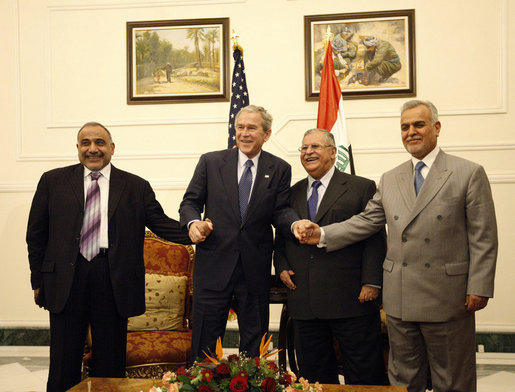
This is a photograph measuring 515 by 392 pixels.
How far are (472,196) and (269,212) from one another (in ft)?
3.44

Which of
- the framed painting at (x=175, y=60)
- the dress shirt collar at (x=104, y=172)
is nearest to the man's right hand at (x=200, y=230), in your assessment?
the dress shirt collar at (x=104, y=172)

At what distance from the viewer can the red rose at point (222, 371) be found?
5.57ft

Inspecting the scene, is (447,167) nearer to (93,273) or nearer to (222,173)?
(222,173)

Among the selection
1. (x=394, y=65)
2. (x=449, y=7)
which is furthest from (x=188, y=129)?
(x=449, y=7)

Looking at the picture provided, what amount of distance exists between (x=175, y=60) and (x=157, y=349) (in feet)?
9.34

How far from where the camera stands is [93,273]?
8.96 feet

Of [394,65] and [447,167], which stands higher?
[394,65]

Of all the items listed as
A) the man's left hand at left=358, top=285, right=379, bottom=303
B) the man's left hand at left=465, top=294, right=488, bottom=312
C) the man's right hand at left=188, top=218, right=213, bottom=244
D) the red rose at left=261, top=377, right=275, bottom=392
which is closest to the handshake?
the man's right hand at left=188, top=218, right=213, bottom=244

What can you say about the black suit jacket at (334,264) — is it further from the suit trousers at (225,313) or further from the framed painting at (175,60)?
the framed painting at (175,60)

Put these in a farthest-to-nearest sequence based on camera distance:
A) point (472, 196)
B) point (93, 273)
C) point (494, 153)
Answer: point (494, 153)
point (93, 273)
point (472, 196)

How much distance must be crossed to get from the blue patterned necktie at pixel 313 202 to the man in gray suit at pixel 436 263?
0.76ft

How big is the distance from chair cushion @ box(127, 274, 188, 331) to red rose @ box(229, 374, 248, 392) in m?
1.91

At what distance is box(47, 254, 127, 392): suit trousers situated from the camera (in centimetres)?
271

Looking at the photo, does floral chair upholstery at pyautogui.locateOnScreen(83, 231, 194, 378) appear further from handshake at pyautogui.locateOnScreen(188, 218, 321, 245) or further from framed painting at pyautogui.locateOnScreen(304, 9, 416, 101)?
framed painting at pyautogui.locateOnScreen(304, 9, 416, 101)
